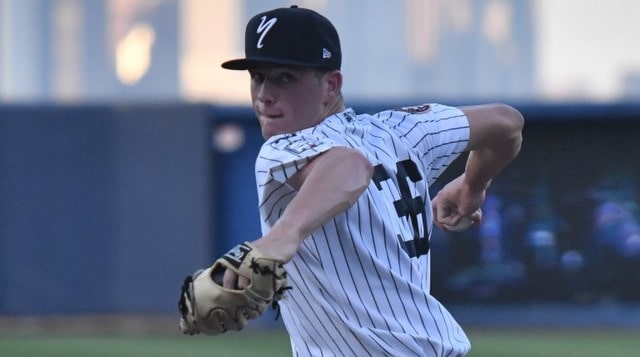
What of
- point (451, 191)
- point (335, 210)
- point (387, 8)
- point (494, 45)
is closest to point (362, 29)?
point (387, 8)

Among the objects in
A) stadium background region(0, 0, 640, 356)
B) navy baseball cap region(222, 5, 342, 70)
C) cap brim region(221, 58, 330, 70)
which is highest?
navy baseball cap region(222, 5, 342, 70)

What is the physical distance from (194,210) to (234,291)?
6.96 m

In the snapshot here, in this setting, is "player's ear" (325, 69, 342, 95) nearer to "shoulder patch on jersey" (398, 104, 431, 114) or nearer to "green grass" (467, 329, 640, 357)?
"shoulder patch on jersey" (398, 104, 431, 114)

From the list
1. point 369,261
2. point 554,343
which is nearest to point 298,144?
point 369,261

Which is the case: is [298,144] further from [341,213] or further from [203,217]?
[203,217]

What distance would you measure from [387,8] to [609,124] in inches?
115

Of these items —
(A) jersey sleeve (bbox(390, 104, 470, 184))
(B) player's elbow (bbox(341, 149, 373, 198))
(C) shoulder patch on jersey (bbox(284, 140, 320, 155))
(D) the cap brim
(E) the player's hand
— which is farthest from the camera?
(E) the player's hand

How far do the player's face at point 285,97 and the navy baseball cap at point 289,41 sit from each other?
4 cm

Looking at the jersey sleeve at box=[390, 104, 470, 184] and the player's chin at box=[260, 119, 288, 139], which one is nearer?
the player's chin at box=[260, 119, 288, 139]

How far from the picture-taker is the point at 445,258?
918cm

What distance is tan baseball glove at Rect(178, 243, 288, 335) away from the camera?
7.47 feet

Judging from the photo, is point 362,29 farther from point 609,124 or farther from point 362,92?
point 609,124

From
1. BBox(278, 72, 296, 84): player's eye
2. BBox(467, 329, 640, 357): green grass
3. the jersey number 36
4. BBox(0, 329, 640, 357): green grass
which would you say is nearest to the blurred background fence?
BBox(467, 329, 640, 357): green grass

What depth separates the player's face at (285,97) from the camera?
2695 millimetres
